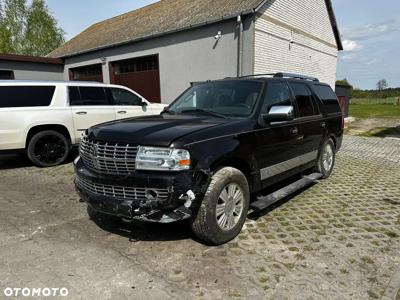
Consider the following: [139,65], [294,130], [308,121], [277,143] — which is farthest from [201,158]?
[139,65]

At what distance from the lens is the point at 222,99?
4.55 meters

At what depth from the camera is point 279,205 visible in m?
4.91

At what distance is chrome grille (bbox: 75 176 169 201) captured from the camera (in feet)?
10.3

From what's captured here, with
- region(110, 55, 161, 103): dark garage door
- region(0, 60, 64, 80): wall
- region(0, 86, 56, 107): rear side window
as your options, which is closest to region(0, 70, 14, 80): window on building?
region(0, 60, 64, 80): wall

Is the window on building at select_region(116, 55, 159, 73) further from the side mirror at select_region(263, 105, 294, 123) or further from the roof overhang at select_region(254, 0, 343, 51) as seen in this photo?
the side mirror at select_region(263, 105, 294, 123)

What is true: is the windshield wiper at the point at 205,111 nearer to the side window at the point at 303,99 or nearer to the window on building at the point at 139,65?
the side window at the point at 303,99

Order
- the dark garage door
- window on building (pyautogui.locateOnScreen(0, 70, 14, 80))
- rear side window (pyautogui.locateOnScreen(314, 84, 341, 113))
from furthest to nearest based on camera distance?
window on building (pyautogui.locateOnScreen(0, 70, 14, 80)), the dark garage door, rear side window (pyautogui.locateOnScreen(314, 84, 341, 113))

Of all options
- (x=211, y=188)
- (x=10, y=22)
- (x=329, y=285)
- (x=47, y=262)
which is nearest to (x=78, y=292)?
(x=47, y=262)

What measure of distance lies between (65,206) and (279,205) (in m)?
3.23

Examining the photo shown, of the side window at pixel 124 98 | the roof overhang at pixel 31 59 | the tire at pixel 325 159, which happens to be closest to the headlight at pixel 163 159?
the tire at pixel 325 159

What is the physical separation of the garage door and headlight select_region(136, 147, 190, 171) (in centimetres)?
1670

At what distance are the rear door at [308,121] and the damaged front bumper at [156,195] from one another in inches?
97.2

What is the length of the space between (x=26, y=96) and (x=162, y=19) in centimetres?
1057

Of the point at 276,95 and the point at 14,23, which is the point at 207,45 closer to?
the point at 276,95
